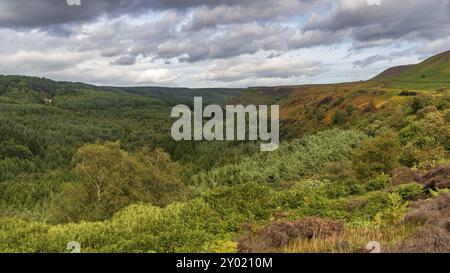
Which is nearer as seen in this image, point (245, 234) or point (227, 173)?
point (245, 234)

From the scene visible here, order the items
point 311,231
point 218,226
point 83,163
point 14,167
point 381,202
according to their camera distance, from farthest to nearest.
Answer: point 14,167
point 83,163
point 381,202
point 218,226
point 311,231

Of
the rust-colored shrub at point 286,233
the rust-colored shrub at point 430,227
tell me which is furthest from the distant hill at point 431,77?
the rust-colored shrub at point 286,233

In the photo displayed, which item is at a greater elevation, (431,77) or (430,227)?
(431,77)

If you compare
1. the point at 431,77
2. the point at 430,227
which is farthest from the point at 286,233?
the point at 431,77

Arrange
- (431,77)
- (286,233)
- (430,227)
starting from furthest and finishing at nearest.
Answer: (431,77)
(286,233)
(430,227)

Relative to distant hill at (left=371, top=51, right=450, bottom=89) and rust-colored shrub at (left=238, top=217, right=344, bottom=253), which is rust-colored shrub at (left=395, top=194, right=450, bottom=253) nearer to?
rust-colored shrub at (left=238, top=217, right=344, bottom=253)

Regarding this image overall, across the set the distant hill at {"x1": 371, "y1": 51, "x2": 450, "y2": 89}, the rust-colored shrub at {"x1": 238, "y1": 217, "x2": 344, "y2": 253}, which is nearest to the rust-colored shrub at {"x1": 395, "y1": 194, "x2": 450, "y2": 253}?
the rust-colored shrub at {"x1": 238, "y1": 217, "x2": 344, "y2": 253}

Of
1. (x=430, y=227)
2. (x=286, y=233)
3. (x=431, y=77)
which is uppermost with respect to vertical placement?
(x=431, y=77)

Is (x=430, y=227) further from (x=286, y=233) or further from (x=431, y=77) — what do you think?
(x=431, y=77)
